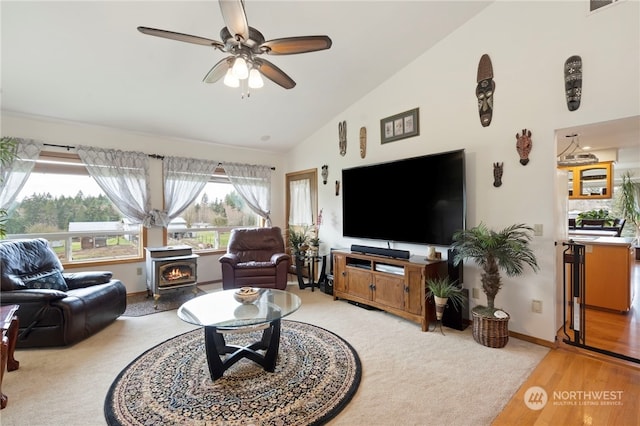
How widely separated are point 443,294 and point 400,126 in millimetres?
2264

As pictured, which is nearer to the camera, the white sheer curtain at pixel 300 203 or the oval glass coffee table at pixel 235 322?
the oval glass coffee table at pixel 235 322

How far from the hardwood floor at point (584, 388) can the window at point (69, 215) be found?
16.6 feet

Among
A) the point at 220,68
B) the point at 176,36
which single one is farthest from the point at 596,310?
the point at 176,36

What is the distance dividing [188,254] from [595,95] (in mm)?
5005

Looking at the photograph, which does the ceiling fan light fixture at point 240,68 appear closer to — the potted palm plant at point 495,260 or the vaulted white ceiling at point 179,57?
the vaulted white ceiling at point 179,57

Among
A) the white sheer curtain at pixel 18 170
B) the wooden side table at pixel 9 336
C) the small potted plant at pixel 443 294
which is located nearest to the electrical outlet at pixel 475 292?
the small potted plant at pixel 443 294

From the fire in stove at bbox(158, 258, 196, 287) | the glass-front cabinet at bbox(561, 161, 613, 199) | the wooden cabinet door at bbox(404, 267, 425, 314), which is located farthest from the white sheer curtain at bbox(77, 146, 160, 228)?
the glass-front cabinet at bbox(561, 161, 613, 199)

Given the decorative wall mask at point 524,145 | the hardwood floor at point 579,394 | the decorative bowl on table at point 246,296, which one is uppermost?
the decorative wall mask at point 524,145

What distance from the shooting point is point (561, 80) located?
2.64 metres

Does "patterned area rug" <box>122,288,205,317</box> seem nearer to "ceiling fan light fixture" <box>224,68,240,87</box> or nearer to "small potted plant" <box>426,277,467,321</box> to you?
"ceiling fan light fixture" <box>224,68,240,87</box>

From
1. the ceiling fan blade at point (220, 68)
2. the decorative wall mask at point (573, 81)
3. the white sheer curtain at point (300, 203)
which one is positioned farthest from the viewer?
the white sheer curtain at point (300, 203)

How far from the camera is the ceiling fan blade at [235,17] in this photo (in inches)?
65.1

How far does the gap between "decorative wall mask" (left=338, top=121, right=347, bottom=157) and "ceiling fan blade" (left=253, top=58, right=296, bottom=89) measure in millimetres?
2185

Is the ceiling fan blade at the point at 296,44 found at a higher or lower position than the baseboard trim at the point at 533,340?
higher
